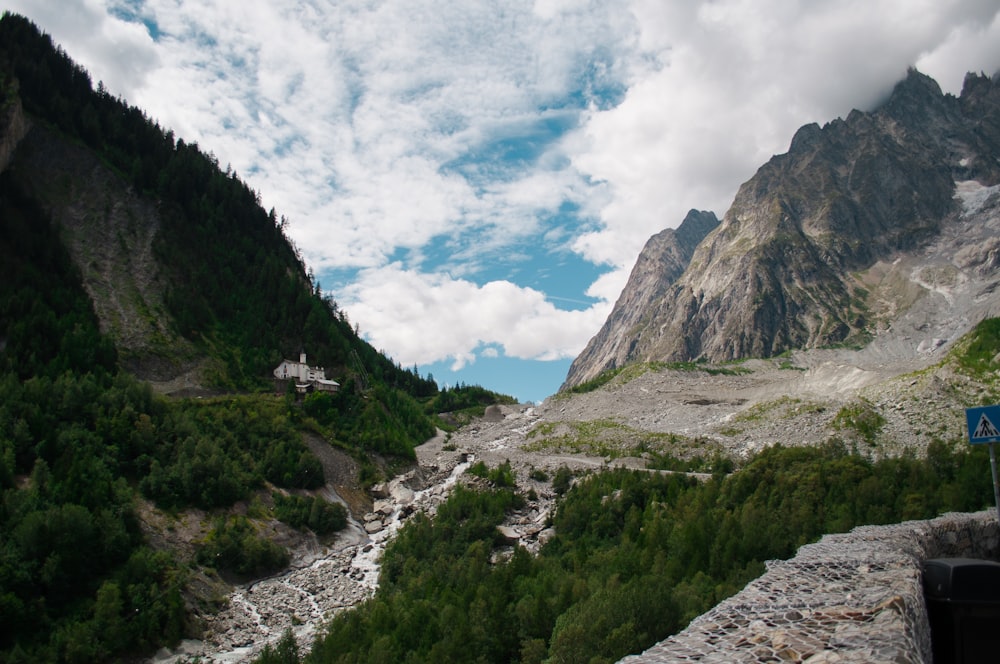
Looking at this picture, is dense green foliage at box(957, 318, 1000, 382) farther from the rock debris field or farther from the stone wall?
the stone wall

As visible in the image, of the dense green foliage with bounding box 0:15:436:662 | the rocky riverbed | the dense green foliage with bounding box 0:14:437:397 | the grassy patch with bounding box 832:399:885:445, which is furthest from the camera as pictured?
the dense green foliage with bounding box 0:14:437:397

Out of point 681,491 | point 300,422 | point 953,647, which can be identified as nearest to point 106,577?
point 300,422

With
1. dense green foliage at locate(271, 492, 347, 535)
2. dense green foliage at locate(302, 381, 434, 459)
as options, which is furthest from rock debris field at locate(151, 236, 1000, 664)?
dense green foliage at locate(302, 381, 434, 459)

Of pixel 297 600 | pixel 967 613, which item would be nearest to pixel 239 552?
pixel 297 600

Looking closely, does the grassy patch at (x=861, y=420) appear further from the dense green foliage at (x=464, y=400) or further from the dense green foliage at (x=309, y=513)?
the dense green foliage at (x=464, y=400)

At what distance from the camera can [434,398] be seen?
153250 mm

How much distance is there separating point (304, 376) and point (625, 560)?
61.0m

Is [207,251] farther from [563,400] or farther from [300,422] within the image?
[563,400]

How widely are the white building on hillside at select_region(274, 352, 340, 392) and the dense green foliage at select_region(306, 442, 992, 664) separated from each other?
35929 millimetres

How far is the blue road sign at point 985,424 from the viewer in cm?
1447

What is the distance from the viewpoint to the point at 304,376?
82938 mm

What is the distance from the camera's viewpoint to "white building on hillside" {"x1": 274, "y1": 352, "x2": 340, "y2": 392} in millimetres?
80688

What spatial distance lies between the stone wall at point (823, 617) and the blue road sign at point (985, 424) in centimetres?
318

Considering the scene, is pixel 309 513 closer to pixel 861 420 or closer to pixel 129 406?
pixel 129 406
